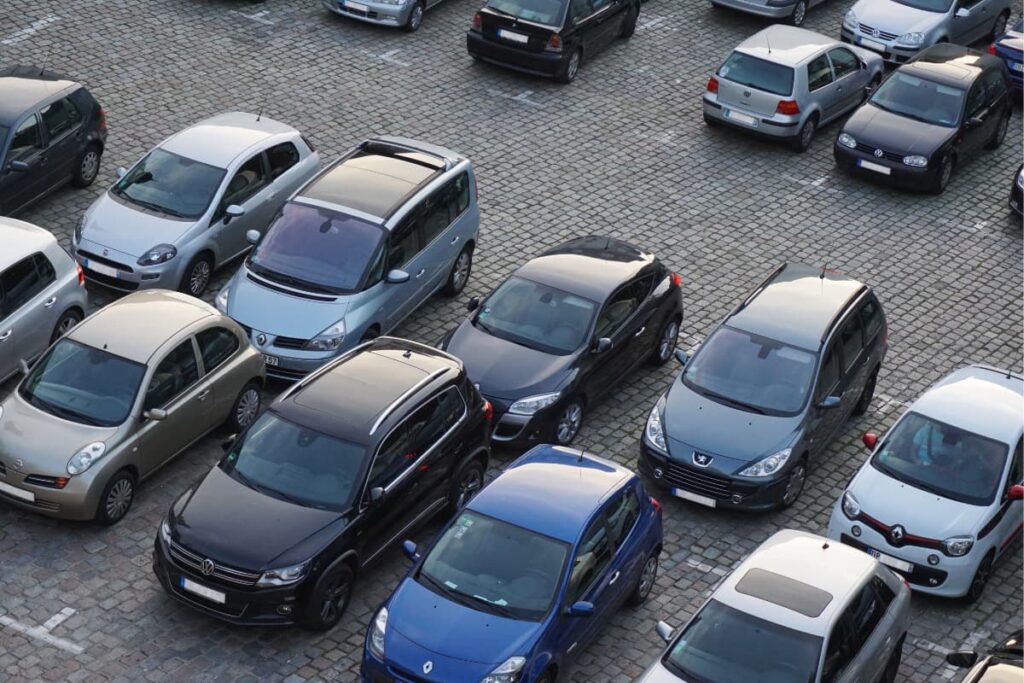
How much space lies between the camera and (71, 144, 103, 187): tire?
22031mm

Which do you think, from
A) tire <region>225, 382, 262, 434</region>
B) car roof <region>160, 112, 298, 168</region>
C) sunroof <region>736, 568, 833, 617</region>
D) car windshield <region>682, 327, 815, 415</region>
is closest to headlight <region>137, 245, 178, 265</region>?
car roof <region>160, 112, 298, 168</region>

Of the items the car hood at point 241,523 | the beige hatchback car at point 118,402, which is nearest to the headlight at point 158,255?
the beige hatchback car at point 118,402

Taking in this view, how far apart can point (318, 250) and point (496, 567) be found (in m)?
6.14

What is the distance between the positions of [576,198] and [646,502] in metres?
8.48

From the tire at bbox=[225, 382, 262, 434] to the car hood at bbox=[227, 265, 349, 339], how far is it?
33.8 inches

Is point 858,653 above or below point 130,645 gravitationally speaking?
above

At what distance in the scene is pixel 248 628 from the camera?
1513cm

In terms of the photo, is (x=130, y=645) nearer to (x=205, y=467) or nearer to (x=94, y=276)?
(x=205, y=467)

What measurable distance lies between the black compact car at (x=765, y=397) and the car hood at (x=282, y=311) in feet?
12.7

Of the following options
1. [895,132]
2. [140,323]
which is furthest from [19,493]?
[895,132]

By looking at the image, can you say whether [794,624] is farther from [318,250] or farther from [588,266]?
[318,250]

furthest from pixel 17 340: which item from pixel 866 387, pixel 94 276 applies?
pixel 866 387

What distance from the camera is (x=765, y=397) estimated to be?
17609 mm

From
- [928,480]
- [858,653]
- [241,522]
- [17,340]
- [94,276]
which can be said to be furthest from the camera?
[94,276]
